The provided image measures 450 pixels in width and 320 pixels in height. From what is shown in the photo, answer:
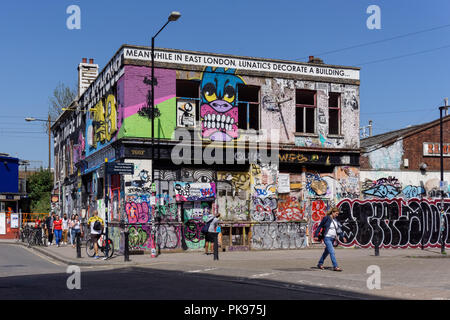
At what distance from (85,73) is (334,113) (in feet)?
52.2

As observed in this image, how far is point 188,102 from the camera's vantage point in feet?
81.9

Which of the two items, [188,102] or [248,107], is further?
[248,107]

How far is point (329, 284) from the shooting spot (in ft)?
41.0

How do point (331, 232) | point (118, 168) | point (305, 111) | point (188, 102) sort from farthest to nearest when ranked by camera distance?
point (305, 111) → point (188, 102) → point (118, 168) → point (331, 232)

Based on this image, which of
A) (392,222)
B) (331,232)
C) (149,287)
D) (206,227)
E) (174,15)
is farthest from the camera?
(392,222)

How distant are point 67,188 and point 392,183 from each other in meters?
19.9

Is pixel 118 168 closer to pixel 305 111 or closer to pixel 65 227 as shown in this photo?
pixel 305 111

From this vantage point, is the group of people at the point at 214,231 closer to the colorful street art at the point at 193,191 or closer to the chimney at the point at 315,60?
the colorful street art at the point at 193,191

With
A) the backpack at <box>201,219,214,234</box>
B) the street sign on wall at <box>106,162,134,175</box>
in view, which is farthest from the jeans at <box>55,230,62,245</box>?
the street sign on wall at <box>106,162,134,175</box>

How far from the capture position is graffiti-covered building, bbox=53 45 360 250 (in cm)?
2397

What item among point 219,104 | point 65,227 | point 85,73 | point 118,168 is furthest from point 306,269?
point 85,73

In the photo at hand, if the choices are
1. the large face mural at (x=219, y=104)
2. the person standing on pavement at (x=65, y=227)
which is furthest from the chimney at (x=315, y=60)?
the person standing on pavement at (x=65, y=227)
